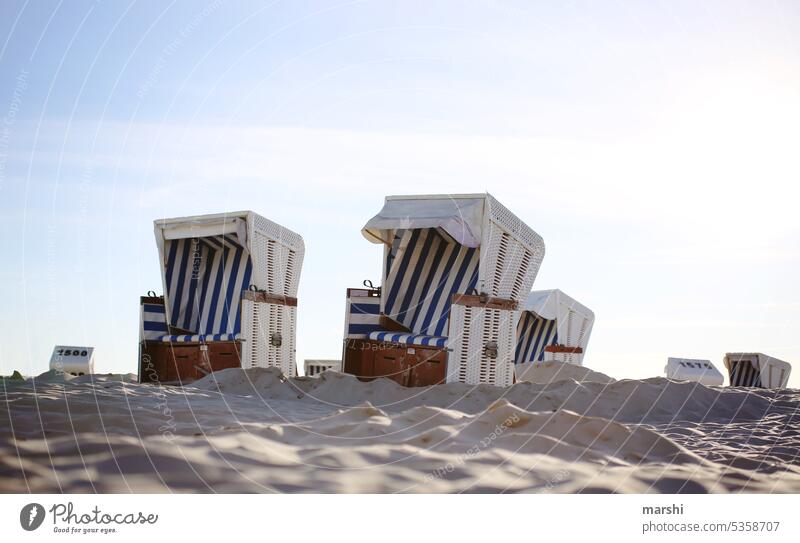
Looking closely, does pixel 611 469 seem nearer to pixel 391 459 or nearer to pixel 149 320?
pixel 391 459

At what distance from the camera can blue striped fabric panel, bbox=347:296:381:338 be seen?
8.89 metres

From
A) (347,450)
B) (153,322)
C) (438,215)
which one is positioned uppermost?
(438,215)

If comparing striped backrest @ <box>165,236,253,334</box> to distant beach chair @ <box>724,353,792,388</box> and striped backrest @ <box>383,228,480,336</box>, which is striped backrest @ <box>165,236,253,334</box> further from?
distant beach chair @ <box>724,353,792,388</box>

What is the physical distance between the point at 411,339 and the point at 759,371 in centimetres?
1088

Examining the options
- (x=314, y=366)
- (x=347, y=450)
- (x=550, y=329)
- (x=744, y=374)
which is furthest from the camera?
(x=744, y=374)

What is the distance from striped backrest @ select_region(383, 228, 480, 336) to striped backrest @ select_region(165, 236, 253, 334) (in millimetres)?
2278

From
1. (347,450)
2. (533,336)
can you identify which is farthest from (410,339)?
(533,336)

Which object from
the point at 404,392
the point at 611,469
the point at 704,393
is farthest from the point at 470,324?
the point at 611,469

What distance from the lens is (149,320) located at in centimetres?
989

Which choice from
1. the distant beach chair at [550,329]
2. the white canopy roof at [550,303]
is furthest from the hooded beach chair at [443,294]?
the distant beach chair at [550,329]

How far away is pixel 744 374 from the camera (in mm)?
16125

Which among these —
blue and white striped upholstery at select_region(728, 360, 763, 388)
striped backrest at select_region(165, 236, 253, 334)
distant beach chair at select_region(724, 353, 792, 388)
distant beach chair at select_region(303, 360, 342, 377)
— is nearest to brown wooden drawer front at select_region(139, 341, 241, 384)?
striped backrest at select_region(165, 236, 253, 334)

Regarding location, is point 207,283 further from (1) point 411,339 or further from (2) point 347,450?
(2) point 347,450
